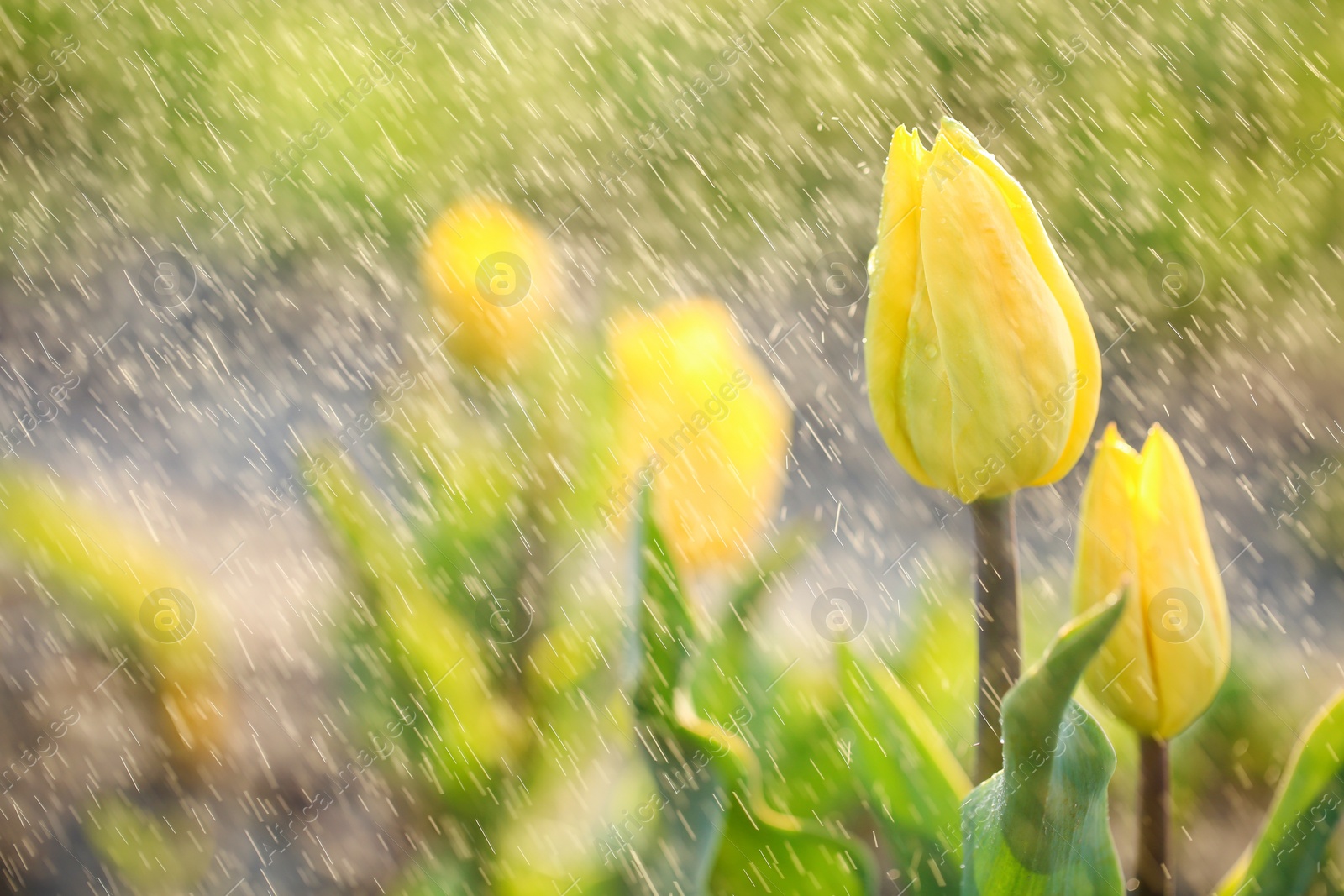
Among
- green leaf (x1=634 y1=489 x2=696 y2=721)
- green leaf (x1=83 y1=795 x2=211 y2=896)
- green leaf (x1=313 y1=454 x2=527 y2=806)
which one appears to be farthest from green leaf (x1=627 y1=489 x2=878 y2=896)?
green leaf (x1=83 y1=795 x2=211 y2=896)

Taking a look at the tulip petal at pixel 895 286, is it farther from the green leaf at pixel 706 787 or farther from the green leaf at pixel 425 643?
A: the green leaf at pixel 425 643

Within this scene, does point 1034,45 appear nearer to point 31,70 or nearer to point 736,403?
point 736,403

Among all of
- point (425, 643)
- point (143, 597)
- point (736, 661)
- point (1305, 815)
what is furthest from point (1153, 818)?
point (143, 597)

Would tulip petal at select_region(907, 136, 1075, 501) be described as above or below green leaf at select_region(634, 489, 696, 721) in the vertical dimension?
above

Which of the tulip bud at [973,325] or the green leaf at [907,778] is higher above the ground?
the tulip bud at [973,325]

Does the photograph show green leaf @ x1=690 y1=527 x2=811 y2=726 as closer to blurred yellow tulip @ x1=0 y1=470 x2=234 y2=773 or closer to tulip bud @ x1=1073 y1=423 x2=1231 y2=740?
tulip bud @ x1=1073 y1=423 x2=1231 y2=740

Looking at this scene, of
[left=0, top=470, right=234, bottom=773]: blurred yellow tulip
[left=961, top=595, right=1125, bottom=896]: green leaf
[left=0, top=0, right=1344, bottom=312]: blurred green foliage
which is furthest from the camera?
[left=0, top=0, right=1344, bottom=312]: blurred green foliage

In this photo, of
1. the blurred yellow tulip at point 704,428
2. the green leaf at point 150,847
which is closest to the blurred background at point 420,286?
the green leaf at point 150,847

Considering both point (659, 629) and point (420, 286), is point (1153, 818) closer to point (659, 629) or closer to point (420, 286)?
point (659, 629)
